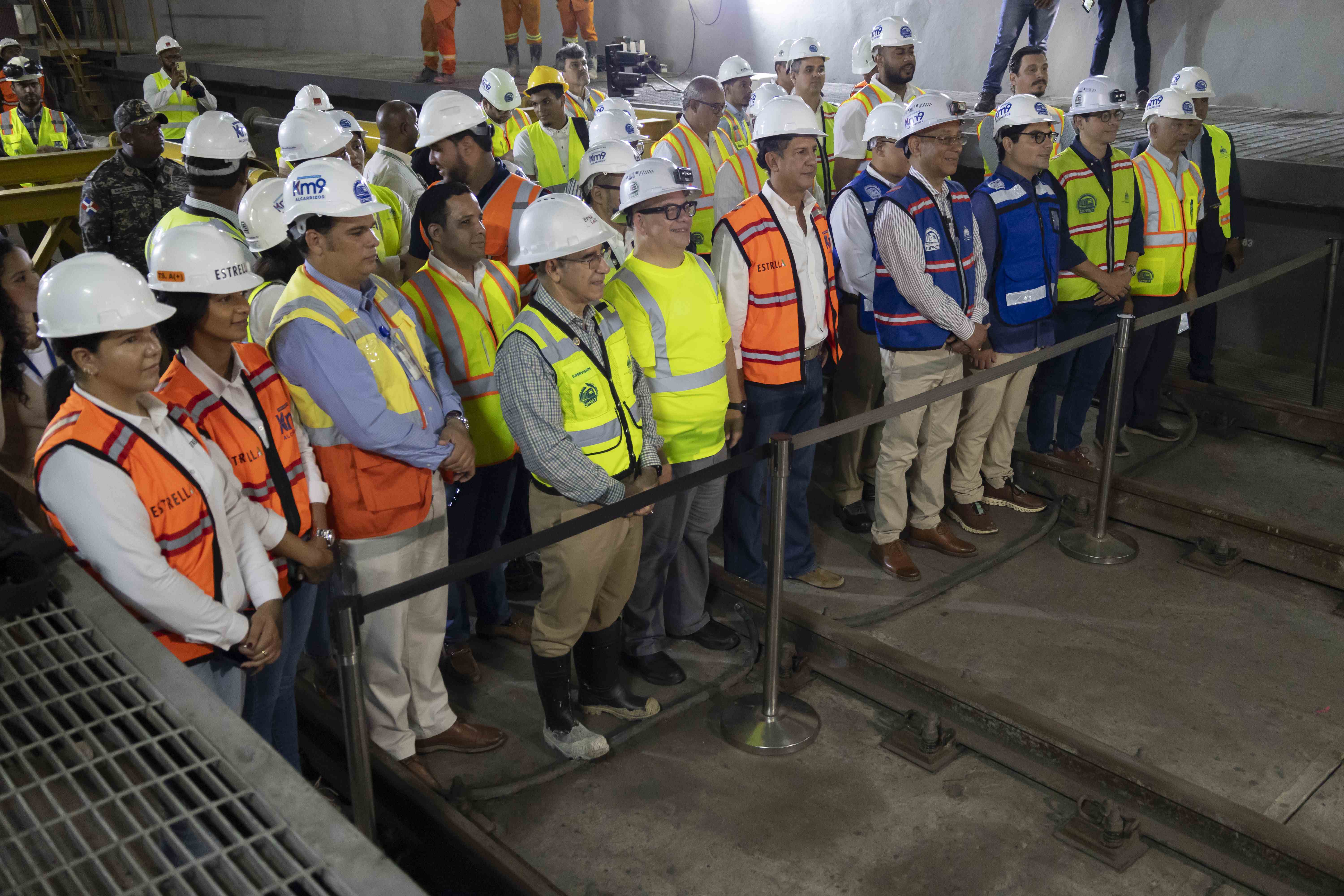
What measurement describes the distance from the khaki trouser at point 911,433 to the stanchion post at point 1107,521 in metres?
0.67

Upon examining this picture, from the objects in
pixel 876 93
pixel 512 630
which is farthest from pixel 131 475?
pixel 876 93

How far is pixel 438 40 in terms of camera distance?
12.9 meters

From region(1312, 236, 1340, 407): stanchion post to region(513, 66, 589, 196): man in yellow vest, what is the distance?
4375 mm

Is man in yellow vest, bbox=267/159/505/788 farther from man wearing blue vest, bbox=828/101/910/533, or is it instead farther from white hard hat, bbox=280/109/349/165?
man wearing blue vest, bbox=828/101/910/533

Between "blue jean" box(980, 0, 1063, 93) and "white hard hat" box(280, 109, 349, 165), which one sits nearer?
"white hard hat" box(280, 109, 349, 165)

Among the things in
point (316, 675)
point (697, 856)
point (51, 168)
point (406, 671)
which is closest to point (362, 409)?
point (406, 671)

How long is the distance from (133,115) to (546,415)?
3109 millimetres

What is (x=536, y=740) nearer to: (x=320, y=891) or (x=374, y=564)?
(x=374, y=564)

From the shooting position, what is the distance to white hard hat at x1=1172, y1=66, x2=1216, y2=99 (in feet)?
19.1

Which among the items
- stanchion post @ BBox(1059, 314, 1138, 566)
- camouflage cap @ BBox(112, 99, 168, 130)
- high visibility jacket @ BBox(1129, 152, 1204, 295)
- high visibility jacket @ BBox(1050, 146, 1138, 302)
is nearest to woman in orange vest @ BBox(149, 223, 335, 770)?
camouflage cap @ BBox(112, 99, 168, 130)

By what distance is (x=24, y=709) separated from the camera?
1791mm

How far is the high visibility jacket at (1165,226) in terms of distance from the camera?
5.62 m

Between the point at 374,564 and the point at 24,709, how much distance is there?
1566 mm

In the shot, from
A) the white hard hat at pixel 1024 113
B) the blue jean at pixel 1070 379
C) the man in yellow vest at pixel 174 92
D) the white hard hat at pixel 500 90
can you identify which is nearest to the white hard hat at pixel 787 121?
the white hard hat at pixel 1024 113
